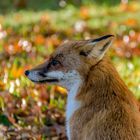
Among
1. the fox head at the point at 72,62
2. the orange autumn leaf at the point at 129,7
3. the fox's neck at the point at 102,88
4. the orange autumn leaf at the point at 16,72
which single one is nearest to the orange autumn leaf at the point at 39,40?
the orange autumn leaf at the point at 16,72

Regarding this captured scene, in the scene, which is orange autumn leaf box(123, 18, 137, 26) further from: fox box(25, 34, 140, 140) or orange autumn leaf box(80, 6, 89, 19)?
fox box(25, 34, 140, 140)

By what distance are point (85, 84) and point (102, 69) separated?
21cm

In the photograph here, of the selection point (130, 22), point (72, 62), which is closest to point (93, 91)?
point (72, 62)

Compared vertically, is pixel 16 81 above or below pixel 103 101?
below

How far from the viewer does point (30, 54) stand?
973 centimetres

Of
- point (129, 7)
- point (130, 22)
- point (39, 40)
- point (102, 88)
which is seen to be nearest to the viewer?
point (102, 88)

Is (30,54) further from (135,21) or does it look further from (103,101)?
(103,101)

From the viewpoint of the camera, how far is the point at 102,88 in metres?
5.51

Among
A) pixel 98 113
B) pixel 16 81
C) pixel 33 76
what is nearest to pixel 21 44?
pixel 16 81

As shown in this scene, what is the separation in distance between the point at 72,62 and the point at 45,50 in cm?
Answer: 449

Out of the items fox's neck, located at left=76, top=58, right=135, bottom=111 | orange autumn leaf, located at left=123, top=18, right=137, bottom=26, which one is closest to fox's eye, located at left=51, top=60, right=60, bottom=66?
fox's neck, located at left=76, top=58, right=135, bottom=111

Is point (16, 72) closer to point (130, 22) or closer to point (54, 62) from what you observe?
point (54, 62)

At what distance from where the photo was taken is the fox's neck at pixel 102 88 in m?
5.45

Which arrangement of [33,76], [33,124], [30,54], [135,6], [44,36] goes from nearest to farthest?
[33,76] → [33,124] → [30,54] → [44,36] → [135,6]
